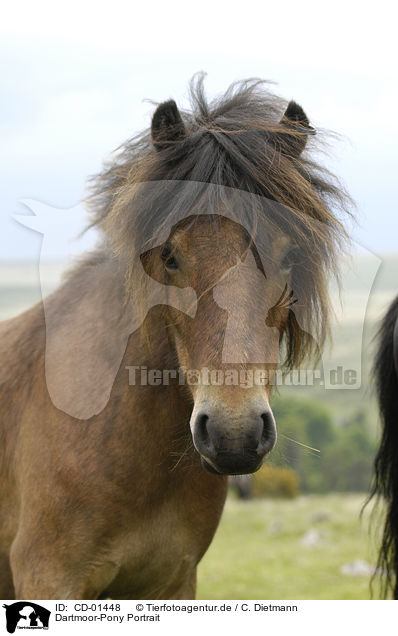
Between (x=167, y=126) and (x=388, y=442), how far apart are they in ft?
9.47

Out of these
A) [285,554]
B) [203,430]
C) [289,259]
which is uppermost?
[289,259]

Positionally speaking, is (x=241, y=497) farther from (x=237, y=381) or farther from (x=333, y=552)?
(x=237, y=381)

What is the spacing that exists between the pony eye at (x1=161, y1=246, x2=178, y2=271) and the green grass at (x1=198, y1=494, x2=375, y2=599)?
15.4 feet

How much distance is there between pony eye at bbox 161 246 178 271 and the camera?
2965mm

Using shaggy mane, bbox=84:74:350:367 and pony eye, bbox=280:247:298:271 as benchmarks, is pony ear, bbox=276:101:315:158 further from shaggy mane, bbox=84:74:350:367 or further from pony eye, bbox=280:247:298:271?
pony eye, bbox=280:247:298:271

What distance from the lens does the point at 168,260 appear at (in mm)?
2982

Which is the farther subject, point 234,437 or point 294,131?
point 294,131

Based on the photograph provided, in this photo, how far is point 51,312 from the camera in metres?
3.79

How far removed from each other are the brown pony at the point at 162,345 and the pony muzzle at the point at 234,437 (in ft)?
0.04
